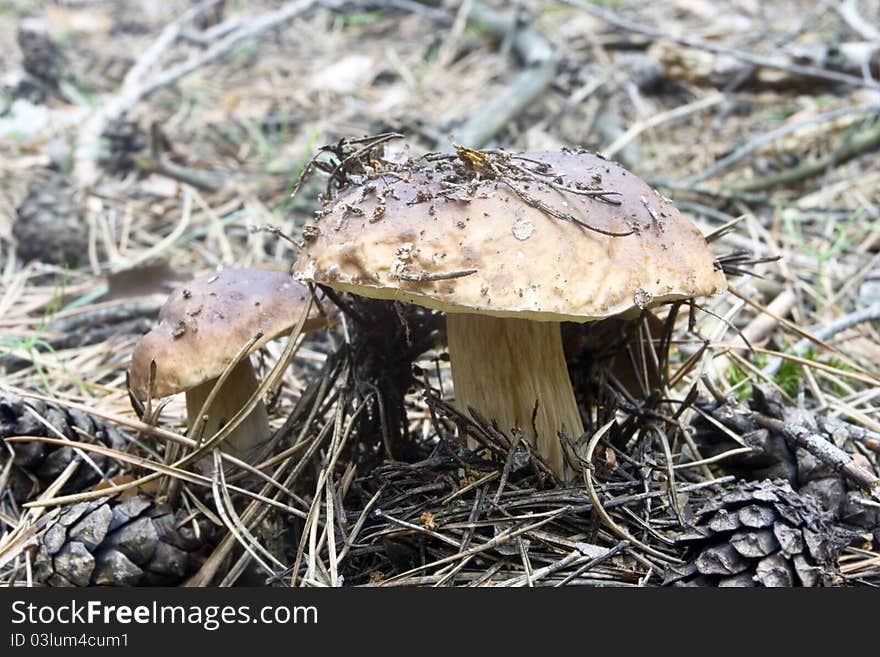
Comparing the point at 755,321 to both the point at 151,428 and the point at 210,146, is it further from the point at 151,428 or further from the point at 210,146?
the point at 210,146

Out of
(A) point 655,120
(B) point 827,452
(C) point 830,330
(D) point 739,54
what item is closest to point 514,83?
(A) point 655,120

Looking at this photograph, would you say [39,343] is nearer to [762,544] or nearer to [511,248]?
[511,248]

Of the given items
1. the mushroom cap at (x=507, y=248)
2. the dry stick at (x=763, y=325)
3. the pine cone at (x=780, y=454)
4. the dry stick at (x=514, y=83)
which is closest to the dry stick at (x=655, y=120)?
the dry stick at (x=514, y=83)

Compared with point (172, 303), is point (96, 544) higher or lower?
lower

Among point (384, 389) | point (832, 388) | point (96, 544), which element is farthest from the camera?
point (832, 388)

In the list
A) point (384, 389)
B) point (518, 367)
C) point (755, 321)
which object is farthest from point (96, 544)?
point (755, 321)

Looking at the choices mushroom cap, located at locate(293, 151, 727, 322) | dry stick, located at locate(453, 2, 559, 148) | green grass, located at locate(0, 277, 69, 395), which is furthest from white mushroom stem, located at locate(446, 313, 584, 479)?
dry stick, located at locate(453, 2, 559, 148)
